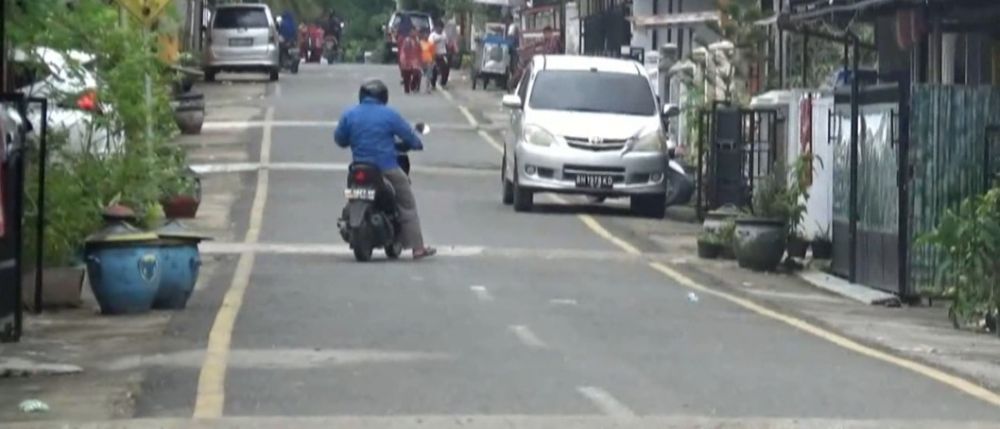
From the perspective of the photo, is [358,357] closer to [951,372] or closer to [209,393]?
[209,393]

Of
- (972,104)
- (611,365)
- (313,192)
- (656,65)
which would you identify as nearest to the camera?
(611,365)

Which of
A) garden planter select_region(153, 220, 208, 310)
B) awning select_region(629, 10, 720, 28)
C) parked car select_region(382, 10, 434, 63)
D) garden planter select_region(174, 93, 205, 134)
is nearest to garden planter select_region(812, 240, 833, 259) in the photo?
garden planter select_region(153, 220, 208, 310)

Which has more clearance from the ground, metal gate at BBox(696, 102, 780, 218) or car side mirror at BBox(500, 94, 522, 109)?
car side mirror at BBox(500, 94, 522, 109)

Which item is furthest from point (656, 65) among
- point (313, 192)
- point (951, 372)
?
point (951, 372)

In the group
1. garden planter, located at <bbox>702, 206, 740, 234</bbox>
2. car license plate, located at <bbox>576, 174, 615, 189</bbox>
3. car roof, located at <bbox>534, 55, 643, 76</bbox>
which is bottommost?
garden planter, located at <bbox>702, 206, 740, 234</bbox>

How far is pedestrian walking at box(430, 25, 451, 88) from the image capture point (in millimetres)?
58562

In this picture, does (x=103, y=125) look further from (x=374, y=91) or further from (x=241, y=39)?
(x=241, y=39)

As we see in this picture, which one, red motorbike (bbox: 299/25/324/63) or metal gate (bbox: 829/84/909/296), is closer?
metal gate (bbox: 829/84/909/296)

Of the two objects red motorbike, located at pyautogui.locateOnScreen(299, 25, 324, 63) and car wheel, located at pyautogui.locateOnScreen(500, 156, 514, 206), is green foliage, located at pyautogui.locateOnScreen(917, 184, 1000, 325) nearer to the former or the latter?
car wheel, located at pyautogui.locateOnScreen(500, 156, 514, 206)

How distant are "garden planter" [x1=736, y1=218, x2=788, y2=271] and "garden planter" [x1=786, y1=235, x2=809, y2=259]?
0.41 metres

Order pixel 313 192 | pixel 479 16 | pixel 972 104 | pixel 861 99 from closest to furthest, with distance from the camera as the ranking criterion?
pixel 972 104, pixel 861 99, pixel 313 192, pixel 479 16

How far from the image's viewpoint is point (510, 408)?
12750 mm

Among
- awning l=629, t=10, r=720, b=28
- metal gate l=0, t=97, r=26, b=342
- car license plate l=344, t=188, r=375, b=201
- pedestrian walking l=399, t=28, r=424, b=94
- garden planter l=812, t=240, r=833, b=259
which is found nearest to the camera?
metal gate l=0, t=97, r=26, b=342

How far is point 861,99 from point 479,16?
53.5 meters
